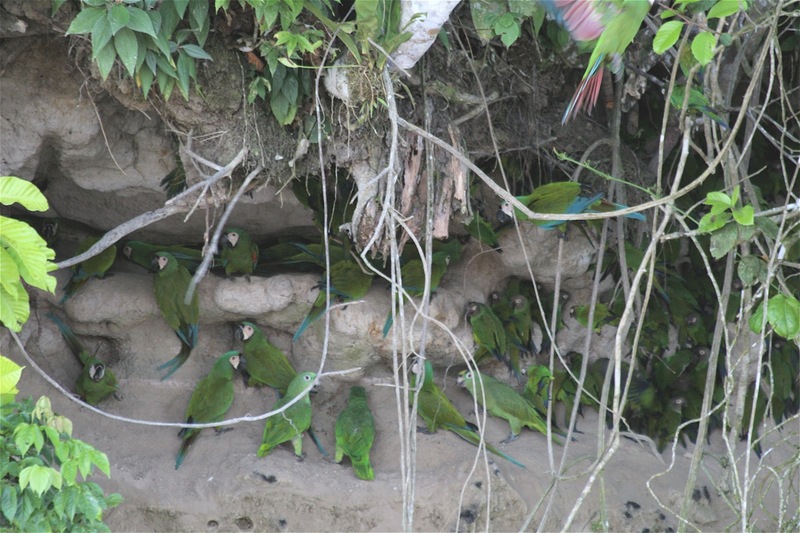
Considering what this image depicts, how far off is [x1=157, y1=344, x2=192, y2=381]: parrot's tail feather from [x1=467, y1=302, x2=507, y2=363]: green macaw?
1.24 meters

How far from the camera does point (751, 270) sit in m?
2.25

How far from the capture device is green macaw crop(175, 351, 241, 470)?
336 centimetres

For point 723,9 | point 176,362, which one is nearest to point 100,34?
point 723,9

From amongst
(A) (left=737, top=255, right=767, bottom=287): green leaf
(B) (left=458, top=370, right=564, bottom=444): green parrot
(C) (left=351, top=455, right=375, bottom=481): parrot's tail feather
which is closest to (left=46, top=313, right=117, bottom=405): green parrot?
(C) (left=351, top=455, right=375, bottom=481): parrot's tail feather

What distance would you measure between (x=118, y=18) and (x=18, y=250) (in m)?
0.92

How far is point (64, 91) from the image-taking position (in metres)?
2.74

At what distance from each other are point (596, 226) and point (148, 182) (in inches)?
70.3

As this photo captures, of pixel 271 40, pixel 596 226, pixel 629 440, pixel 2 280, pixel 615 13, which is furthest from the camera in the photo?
pixel 629 440

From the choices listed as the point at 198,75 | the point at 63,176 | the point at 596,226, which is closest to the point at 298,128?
the point at 198,75

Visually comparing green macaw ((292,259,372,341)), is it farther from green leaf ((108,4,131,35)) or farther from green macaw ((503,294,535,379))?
green leaf ((108,4,131,35))

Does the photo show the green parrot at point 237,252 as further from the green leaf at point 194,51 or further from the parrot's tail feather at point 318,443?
the green leaf at point 194,51

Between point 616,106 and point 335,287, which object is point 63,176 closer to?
point 335,287

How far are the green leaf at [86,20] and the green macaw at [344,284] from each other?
1.55 meters

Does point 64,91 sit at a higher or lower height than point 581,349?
higher
